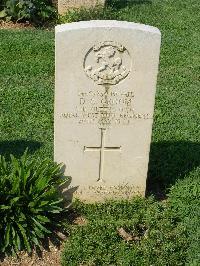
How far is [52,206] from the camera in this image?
18.0 feet

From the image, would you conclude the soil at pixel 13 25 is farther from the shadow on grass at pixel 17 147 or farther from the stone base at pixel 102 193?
the stone base at pixel 102 193

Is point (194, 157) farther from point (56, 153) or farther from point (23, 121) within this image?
point (23, 121)

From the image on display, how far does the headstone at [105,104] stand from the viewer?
5.13 m

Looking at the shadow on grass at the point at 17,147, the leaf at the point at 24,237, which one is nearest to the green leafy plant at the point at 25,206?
the leaf at the point at 24,237

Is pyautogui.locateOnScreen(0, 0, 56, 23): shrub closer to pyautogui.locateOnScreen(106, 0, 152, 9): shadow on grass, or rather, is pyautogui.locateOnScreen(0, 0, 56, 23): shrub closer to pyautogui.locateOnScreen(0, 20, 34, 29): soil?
pyautogui.locateOnScreen(0, 20, 34, 29): soil

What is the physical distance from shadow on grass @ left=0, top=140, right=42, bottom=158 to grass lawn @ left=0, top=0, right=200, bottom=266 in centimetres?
1

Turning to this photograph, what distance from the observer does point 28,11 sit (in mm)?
11164

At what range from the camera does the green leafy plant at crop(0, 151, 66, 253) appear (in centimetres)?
527

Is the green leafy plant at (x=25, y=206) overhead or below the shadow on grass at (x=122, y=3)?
below

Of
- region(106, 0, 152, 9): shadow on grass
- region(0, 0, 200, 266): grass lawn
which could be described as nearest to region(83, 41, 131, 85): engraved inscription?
region(0, 0, 200, 266): grass lawn

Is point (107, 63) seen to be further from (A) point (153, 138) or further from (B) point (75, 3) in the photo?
(B) point (75, 3)

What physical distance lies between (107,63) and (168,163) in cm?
196

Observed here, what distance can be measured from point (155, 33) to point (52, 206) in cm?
199

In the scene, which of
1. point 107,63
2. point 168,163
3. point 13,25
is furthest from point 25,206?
point 13,25
